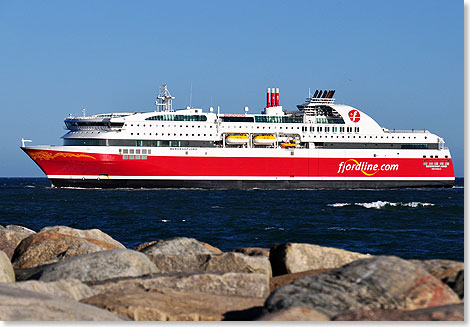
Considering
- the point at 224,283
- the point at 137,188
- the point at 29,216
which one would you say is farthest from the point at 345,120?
the point at 224,283

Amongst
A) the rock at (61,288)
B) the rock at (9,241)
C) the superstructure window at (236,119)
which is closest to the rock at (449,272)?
the rock at (61,288)

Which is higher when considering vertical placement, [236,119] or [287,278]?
[236,119]

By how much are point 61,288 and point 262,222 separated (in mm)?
15914

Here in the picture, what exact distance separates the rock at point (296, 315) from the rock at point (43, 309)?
3.97 feet

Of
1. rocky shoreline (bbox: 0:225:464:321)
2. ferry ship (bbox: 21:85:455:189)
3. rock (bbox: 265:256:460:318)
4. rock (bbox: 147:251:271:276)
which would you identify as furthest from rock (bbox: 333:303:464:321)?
ferry ship (bbox: 21:85:455:189)

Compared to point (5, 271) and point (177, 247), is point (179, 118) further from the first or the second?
point (5, 271)

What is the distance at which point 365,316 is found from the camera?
5.24 meters

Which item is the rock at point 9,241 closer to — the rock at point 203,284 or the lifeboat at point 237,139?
the rock at point 203,284

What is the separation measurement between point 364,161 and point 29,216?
26.1m

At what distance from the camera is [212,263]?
799 centimetres

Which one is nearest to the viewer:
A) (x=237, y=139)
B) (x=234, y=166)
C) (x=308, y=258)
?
(x=308, y=258)

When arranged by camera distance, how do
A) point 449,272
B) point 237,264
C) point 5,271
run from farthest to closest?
point 237,264 → point 5,271 → point 449,272

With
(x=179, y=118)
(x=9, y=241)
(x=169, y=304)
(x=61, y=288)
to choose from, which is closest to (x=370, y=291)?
(x=169, y=304)

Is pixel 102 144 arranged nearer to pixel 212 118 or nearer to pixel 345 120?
pixel 212 118
